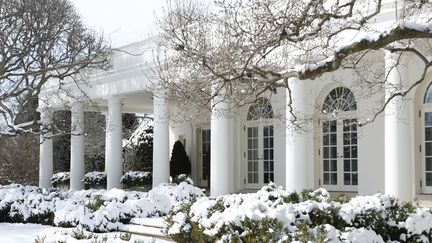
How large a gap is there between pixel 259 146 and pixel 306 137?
571 centimetres

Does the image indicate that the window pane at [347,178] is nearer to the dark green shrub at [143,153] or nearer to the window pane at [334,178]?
the window pane at [334,178]

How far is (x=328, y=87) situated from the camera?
1825 cm

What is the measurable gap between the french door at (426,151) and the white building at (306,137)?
0.08 feet

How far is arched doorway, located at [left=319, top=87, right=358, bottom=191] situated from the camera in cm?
1767

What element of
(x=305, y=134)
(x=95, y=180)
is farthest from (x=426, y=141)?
(x=95, y=180)

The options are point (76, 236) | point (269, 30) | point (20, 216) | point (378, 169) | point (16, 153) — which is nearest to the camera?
point (76, 236)

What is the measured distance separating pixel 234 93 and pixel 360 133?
294 inches

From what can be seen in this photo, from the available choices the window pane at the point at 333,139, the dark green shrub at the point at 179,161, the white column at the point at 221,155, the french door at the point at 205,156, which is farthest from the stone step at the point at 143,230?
the french door at the point at 205,156

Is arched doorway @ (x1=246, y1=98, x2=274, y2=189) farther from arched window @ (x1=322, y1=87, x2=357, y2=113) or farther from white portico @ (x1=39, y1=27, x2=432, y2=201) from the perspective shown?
arched window @ (x1=322, y1=87, x2=357, y2=113)

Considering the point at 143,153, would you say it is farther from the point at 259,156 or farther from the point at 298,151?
the point at 298,151

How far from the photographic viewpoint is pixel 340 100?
17953 mm

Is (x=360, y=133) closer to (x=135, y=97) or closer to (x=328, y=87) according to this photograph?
(x=328, y=87)

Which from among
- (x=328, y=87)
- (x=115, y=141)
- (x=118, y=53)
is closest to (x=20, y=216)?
(x=115, y=141)

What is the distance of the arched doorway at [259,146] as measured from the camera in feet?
67.6
